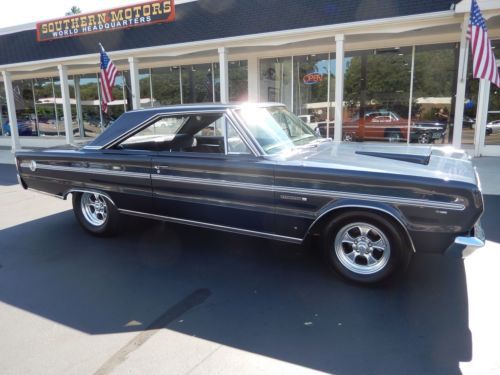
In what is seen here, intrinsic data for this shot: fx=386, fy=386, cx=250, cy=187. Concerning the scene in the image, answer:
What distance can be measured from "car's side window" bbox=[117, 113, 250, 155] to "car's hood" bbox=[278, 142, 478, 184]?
1113 millimetres

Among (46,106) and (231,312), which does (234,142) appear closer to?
(231,312)

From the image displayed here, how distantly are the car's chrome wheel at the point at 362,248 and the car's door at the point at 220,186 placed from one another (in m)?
0.71

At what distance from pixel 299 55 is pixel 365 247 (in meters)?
11.2

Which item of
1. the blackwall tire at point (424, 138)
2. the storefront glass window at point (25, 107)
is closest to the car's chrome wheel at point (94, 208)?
the blackwall tire at point (424, 138)

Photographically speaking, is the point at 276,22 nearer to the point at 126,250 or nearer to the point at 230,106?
the point at 230,106

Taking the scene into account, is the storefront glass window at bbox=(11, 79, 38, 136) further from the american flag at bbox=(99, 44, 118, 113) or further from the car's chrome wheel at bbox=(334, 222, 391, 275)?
the car's chrome wheel at bbox=(334, 222, 391, 275)

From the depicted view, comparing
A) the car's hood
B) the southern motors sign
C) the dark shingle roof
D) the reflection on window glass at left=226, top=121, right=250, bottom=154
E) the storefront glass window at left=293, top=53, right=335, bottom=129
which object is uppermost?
the southern motors sign

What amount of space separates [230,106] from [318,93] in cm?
1017

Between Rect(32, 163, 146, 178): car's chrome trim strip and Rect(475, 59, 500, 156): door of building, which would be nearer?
Rect(32, 163, 146, 178): car's chrome trim strip

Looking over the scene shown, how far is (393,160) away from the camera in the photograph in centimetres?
377

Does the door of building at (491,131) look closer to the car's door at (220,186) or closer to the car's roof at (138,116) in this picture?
the car's roof at (138,116)

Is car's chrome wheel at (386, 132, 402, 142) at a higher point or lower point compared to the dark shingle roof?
lower

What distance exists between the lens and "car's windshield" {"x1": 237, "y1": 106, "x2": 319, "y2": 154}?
4.00 metres

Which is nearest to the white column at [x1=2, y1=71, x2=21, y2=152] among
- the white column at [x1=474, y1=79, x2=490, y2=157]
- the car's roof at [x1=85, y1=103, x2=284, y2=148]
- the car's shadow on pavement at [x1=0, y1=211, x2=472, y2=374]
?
the car's shadow on pavement at [x1=0, y1=211, x2=472, y2=374]
